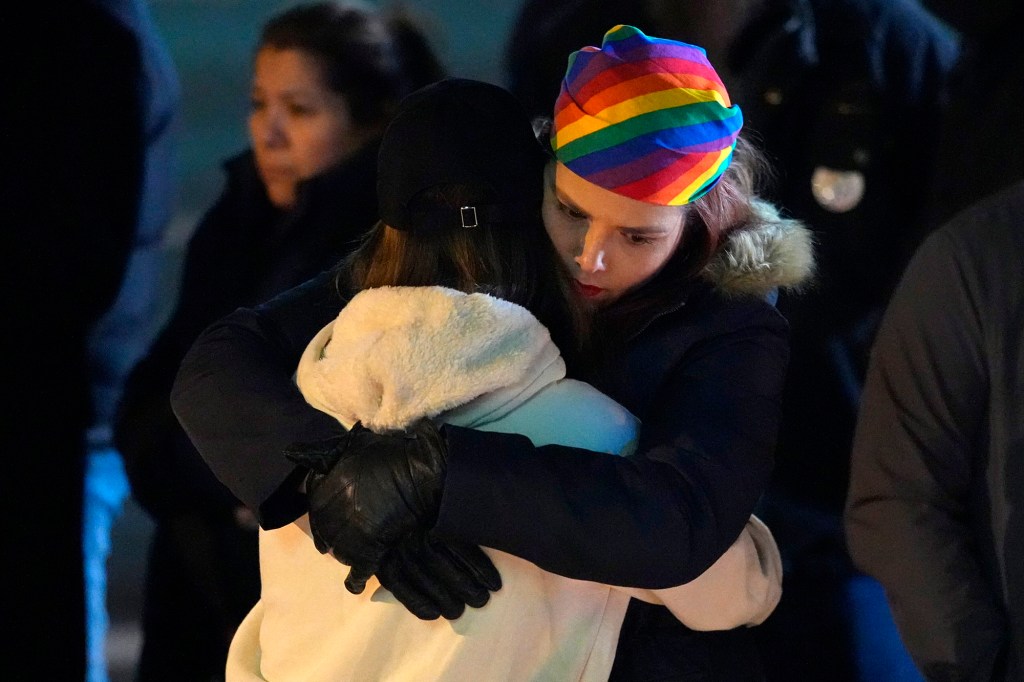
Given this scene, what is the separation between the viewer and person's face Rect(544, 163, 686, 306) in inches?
59.5

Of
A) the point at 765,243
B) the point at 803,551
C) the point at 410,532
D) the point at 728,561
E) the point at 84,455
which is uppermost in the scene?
the point at 765,243

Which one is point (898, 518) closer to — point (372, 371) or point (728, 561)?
point (728, 561)

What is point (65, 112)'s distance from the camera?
2.29 metres

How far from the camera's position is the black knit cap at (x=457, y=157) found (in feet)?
4.80

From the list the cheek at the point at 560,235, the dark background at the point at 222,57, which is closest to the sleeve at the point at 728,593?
the cheek at the point at 560,235

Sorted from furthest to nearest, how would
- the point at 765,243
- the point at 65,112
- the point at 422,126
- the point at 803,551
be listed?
the point at 803,551 < the point at 65,112 < the point at 765,243 < the point at 422,126

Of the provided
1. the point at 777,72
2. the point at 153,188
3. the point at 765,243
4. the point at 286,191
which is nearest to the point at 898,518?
the point at 765,243

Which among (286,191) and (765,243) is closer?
(765,243)

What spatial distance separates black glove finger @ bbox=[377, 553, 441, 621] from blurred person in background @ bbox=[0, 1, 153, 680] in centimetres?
126

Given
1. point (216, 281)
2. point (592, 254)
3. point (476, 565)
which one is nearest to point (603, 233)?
point (592, 254)

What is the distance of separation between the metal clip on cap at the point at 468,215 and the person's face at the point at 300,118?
879 mm

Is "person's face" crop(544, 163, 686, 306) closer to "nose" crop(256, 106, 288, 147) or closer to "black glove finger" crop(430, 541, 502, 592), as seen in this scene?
"black glove finger" crop(430, 541, 502, 592)

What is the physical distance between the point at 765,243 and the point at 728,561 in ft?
1.38

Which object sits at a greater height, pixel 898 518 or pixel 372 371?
pixel 372 371
